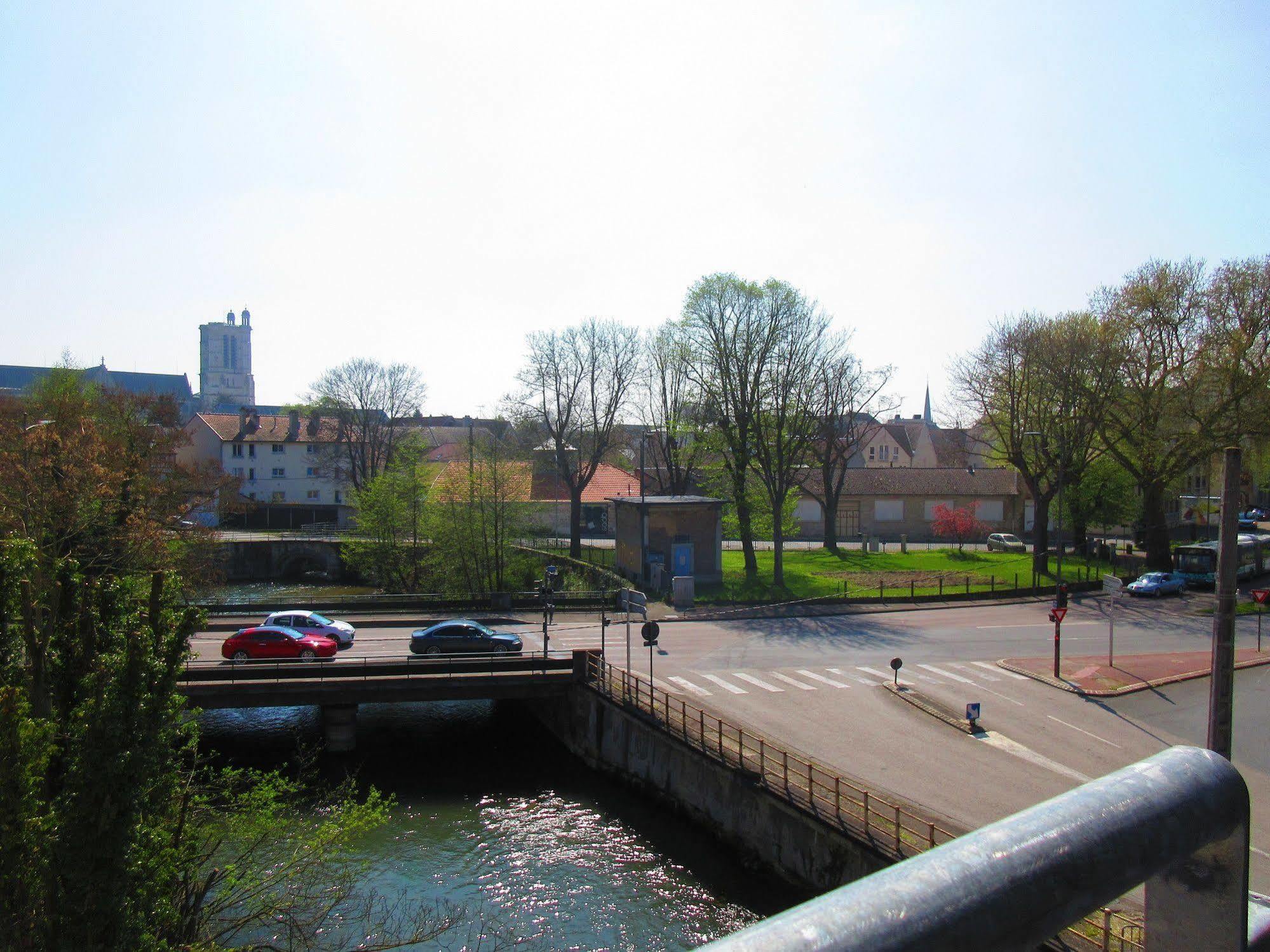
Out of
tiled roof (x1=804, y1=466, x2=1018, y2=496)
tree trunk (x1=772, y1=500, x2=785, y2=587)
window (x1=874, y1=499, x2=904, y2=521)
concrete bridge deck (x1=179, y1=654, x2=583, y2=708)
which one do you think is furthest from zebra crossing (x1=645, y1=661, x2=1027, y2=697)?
window (x1=874, y1=499, x2=904, y2=521)

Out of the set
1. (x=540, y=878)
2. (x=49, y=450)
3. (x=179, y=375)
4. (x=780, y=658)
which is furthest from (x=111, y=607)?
(x=179, y=375)

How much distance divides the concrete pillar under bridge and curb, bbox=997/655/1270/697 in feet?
63.9

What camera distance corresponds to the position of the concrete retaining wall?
633 inches

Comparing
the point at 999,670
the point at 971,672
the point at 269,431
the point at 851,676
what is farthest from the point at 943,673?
the point at 269,431

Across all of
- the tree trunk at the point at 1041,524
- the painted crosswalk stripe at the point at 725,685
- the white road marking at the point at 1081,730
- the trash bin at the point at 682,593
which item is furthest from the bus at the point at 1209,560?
the painted crosswalk stripe at the point at 725,685

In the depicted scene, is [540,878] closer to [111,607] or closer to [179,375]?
[111,607]

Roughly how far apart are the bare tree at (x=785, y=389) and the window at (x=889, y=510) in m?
26.9

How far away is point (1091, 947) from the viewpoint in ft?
38.1

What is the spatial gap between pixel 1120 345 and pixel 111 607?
44480 mm

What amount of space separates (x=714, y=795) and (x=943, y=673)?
1079 cm

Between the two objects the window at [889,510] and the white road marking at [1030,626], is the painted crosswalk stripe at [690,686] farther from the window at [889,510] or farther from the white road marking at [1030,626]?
the window at [889,510]

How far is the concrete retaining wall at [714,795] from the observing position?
1608 cm

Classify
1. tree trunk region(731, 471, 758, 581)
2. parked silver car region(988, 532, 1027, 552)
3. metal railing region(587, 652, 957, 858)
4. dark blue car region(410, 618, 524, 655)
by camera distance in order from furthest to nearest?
1. parked silver car region(988, 532, 1027, 552)
2. tree trunk region(731, 471, 758, 581)
3. dark blue car region(410, 618, 524, 655)
4. metal railing region(587, 652, 957, 858)

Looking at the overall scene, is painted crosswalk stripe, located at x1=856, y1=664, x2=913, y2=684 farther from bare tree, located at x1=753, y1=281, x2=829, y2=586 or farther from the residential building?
the residential building
